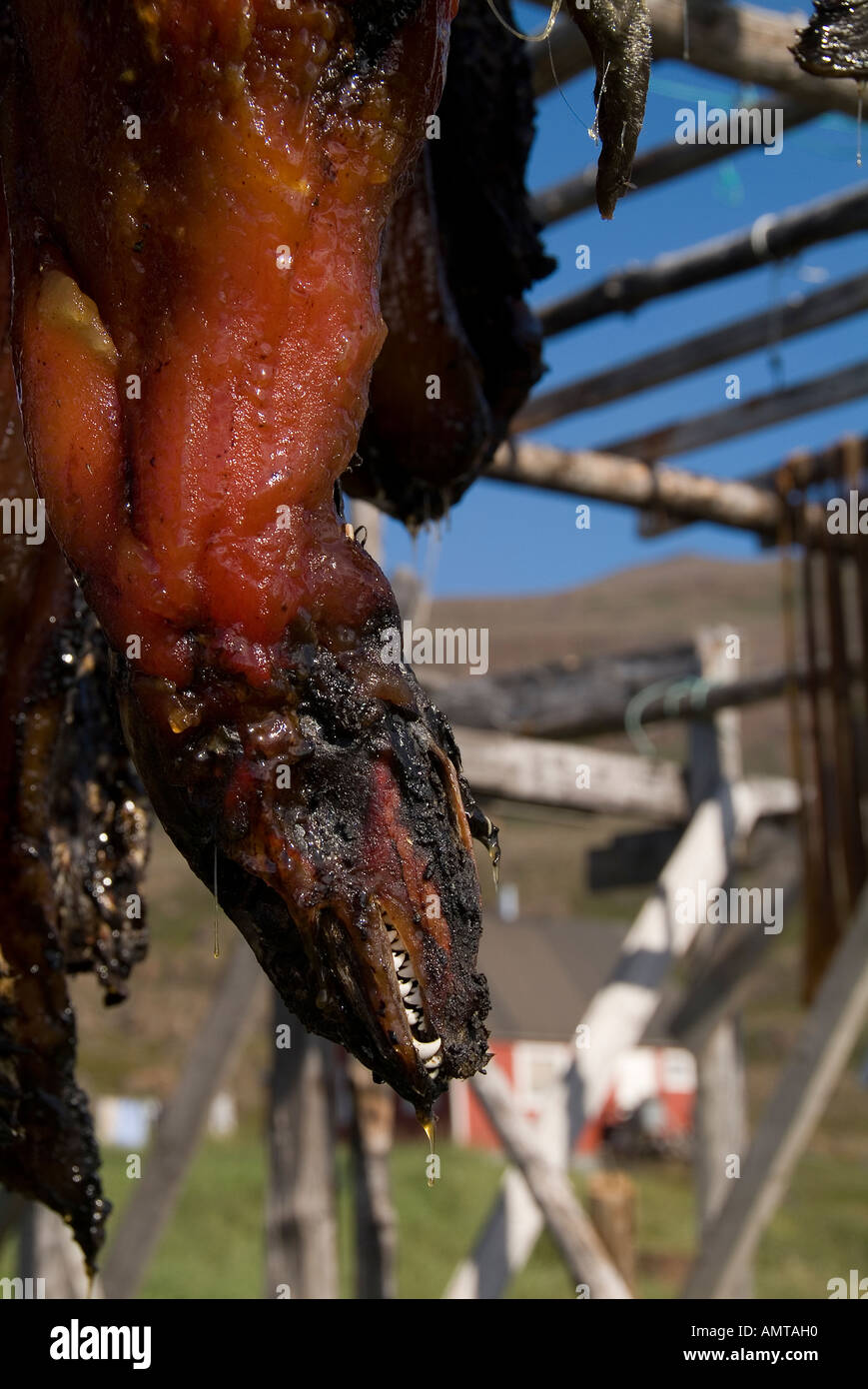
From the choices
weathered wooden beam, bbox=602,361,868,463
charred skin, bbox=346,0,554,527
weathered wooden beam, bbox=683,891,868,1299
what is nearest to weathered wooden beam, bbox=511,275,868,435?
weathered wooden beam, bbox=602,361,868,463

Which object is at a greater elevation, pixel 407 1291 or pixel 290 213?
pixel 290 213

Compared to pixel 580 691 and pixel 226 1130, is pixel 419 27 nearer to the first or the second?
pixel 580 691

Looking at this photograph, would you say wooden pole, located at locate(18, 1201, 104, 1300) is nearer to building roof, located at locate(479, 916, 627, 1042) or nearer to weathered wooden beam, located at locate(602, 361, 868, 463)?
weathered wooden beam, located at locate(602, 361, 868, 463)

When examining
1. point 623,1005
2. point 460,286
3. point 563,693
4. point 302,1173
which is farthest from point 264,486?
point 563,693

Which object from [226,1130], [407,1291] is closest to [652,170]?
[407,1291]

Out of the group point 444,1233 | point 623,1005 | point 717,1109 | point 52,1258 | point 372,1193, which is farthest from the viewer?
point 444,1233

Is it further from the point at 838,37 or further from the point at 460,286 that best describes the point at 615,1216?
the point at 838,37
